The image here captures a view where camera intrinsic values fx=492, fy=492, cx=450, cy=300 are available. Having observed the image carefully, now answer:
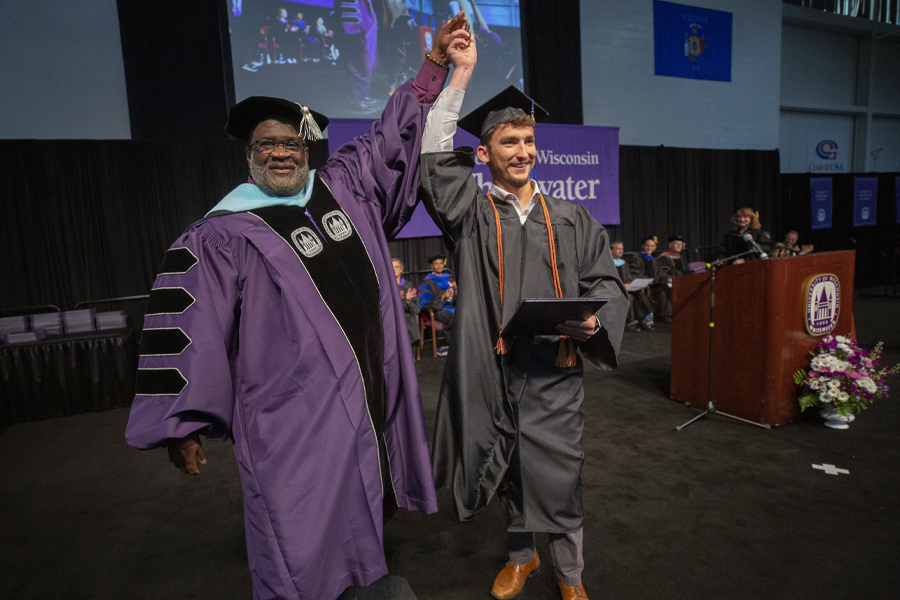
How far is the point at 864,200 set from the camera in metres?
9.77

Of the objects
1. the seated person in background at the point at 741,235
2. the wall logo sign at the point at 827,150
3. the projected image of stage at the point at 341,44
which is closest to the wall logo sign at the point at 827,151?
the wall logo sign at the point at 827,150

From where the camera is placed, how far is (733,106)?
953cm

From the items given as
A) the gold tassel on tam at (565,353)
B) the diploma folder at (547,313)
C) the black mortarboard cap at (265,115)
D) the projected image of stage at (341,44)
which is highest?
the projected image of stage at (341,44)

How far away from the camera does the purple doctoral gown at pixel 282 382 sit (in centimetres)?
120

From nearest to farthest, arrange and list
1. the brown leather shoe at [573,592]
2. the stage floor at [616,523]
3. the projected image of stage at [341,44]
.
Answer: the brown leather shoe at [573,592] → the stage floor at [616,523] → the projected image of stage at [341,44]

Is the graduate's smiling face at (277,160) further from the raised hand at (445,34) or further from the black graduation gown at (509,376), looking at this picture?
the raised hand at (445,34)

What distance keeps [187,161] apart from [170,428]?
5.67 m

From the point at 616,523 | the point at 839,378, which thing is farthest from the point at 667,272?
the point at 616,523

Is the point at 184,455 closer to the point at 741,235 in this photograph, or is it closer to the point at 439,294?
the point at 439,294

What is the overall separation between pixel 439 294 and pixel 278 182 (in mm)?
4586

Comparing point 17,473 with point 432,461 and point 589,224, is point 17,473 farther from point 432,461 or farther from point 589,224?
point 589,224

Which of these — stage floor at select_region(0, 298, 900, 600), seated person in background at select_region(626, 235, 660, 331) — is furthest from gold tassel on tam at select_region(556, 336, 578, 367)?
seated person in background at select_region(626, 235, 660, 331)

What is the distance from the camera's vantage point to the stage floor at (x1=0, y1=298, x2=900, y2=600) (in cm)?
189

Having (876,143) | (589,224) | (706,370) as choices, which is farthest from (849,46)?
(589,224)
